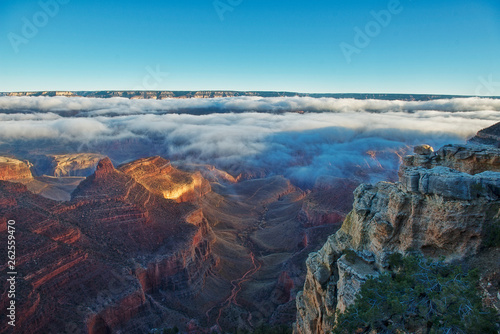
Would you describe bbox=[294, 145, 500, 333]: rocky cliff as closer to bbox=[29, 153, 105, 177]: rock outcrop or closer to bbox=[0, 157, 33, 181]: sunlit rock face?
bbox=[0, 157, 33, 181]: sunlit rock face

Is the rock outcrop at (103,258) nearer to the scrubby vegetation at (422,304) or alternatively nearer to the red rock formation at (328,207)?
the scrubby vegetation at (422,304)

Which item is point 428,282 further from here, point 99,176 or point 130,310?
point 99,176

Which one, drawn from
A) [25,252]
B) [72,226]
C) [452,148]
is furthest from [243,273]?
[452,148]

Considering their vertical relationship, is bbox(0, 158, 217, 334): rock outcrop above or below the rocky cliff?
below

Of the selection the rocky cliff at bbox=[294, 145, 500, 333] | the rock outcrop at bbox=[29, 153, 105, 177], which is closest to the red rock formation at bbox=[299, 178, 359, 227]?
the rocky cliff at bbox=[294, 145, 500, 333]

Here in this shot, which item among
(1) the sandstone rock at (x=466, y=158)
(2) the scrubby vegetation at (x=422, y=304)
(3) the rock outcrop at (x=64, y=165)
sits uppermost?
(1) the sandstone rock at (x=466, y=158)

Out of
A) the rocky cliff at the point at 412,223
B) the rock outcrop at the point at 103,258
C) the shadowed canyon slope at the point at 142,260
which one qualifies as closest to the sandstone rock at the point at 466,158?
the rocky cliff at the point at 412,223

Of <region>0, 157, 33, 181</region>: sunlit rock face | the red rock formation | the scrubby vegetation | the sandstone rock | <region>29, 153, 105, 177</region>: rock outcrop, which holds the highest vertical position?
the sandstone rock
